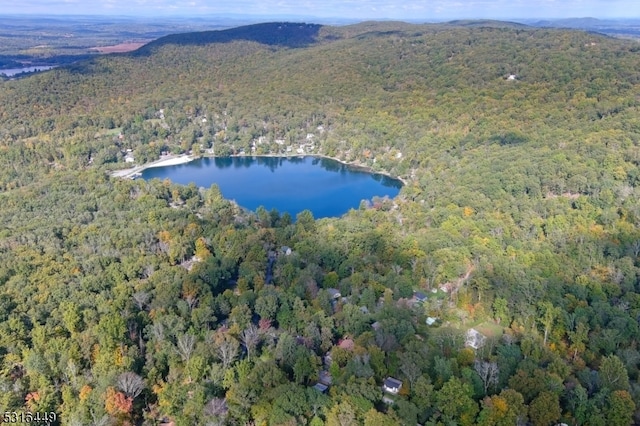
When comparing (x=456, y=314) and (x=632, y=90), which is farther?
(x=632, y=90)

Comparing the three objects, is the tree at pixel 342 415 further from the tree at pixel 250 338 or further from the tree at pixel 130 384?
the tree at pixel 130 384

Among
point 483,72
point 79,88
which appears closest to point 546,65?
point 483,72

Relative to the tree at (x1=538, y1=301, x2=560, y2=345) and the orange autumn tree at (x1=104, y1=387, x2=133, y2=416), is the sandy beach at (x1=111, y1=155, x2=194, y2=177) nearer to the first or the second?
the orange autumn tree at (x1=104, y1=387, x2=133, y2=416)

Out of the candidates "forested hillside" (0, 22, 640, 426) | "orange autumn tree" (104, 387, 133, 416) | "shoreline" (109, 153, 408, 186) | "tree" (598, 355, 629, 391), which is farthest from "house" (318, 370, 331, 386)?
"shoreline" (109, 153, 408, 186)

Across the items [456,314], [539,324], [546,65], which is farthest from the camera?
[546,65]

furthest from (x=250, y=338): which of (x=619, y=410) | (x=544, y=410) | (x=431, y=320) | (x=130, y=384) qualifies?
(x=619, y=410)

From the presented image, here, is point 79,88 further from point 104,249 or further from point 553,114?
point 553,114

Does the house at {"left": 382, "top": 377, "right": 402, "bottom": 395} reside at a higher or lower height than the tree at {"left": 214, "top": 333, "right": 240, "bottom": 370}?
lower
